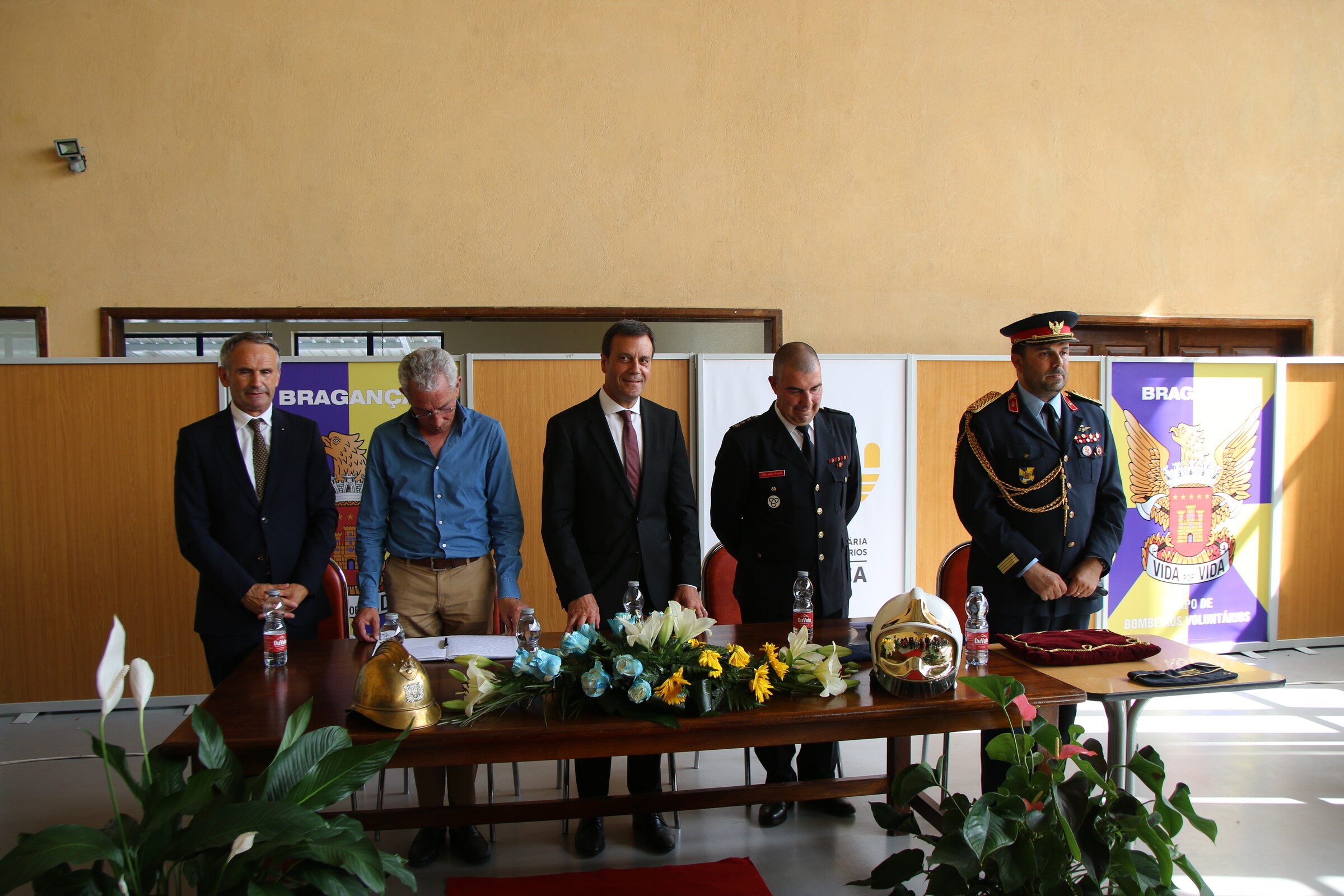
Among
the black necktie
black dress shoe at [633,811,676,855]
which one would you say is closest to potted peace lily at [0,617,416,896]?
black dress shoe at [633,811,676,855]

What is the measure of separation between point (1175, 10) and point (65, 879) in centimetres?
752

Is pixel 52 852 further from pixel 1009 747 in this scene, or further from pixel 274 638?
pixel 1009 747

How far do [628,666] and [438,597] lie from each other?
1247 mm

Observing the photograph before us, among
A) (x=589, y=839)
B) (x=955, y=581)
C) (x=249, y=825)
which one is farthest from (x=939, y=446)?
(x=249, y=825)

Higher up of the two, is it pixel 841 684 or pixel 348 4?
pixel 348 4

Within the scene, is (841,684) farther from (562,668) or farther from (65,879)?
(65,879)

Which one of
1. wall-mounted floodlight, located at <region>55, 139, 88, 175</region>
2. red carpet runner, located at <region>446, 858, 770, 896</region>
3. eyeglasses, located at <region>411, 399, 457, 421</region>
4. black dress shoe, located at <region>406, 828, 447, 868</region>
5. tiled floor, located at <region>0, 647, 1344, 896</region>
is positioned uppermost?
wall-mounted floodlight, located at <region>55, 139, 88, 175</region>

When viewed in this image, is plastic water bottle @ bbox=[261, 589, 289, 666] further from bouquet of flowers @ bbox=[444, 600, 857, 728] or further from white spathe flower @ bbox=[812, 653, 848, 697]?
white spathe flower @ bbox=[812, 653, 848, 697]

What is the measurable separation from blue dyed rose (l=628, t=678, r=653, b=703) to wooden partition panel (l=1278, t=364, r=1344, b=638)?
528 cm

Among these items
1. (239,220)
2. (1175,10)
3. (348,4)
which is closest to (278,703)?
(239,220)

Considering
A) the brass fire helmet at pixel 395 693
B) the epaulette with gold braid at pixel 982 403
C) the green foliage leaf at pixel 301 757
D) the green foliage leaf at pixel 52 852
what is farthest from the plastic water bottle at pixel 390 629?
the epaulette with gold braid at pixel 982 403

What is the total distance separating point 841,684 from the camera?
2.06m

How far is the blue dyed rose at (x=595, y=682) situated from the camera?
1.94 metres

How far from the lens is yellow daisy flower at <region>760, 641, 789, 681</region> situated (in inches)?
81.1
